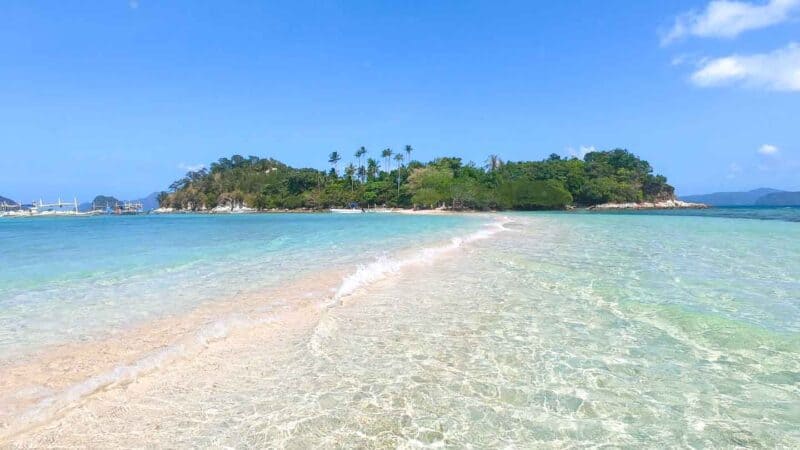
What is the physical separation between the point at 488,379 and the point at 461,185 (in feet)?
302

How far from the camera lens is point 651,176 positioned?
116 meters

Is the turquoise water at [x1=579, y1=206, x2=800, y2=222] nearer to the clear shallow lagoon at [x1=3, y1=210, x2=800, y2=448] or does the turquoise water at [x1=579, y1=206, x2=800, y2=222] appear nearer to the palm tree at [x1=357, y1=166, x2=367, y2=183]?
the clear shallow lagoon at [x1=3, y1=210, x2=800, y2=448]

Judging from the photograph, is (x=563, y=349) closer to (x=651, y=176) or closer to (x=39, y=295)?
(x=39, y=295)

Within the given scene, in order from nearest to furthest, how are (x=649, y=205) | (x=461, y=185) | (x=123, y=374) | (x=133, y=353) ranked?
(x=123, y=374) < (x=133, y=353) < (x=461, y=185) < (x=649, y=205)

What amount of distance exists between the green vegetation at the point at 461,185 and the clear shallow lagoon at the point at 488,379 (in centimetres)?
8698

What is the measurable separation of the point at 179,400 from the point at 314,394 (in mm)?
1361

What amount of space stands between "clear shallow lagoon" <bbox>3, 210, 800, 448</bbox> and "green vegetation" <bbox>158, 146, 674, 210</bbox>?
86977 mm

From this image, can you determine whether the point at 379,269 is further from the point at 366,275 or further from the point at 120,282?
the point at 120,282

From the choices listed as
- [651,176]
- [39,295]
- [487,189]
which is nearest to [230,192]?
[487,189]

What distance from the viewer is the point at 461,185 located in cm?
9544

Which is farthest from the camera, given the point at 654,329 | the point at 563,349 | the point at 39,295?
the point at 39,295

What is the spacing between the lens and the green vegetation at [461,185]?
314 ft

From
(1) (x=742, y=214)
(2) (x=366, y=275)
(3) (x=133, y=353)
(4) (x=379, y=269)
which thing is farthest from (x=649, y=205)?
(3) (x=133, y=353)

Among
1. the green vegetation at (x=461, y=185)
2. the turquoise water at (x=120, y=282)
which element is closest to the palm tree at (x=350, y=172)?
the green vegetation at (x=461, y=185)
